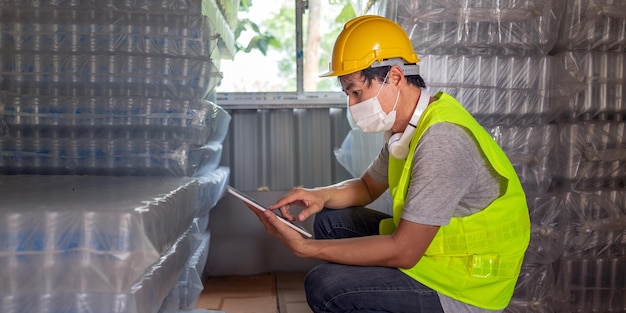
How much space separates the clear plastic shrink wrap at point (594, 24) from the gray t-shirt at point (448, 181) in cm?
124

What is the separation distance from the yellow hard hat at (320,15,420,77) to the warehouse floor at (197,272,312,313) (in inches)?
67.9

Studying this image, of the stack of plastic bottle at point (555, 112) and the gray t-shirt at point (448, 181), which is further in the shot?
the stack of plastic bottle at point (555, 112)

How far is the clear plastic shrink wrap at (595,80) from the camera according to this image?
285cm

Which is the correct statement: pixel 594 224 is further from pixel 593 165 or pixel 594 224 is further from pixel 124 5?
pixel 124 5

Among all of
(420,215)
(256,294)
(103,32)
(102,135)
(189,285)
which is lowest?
(256,294)

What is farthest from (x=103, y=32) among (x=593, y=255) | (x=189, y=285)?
(x=593, y=255)

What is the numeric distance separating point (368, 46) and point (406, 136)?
11.9 inches

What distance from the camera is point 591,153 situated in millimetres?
2846

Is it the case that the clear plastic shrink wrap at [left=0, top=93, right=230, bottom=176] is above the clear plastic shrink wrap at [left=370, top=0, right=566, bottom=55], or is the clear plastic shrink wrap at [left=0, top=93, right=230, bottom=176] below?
below

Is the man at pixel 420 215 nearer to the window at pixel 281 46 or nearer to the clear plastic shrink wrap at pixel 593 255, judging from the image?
the clear plastic shrink wrap at pixel 593 255

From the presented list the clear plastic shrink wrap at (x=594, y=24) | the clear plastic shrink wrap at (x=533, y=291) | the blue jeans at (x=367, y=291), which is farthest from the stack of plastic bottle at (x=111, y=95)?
the clear plastic shrink wrap at (x=594, y=24)

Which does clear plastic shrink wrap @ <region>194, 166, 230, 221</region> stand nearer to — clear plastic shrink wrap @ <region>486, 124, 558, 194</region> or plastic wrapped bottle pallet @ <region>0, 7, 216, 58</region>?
plastic wrapped bottle pallet @ <region>0, 7, 216, 58</region>

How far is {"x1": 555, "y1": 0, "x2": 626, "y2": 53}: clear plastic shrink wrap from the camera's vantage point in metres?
2.81

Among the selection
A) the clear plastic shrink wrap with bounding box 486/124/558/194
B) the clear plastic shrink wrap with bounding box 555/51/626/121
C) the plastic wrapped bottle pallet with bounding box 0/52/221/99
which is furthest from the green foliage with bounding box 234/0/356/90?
the clear plastic shrink wrap with bounding box 555/51/626/121
